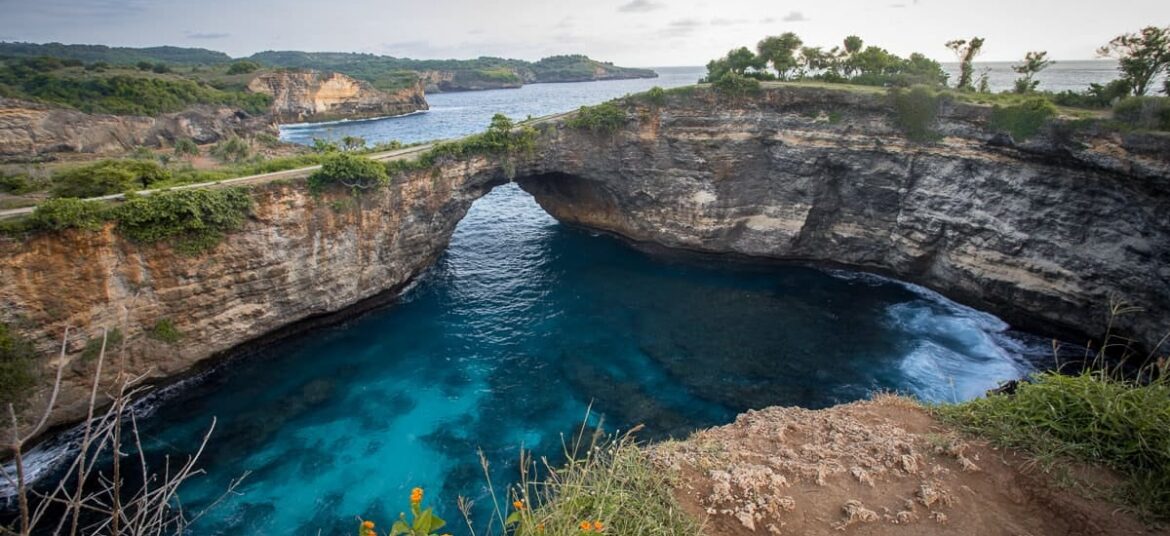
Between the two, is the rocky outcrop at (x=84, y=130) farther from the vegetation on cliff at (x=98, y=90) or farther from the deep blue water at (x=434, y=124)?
the deep blue water at (x=434, y=124)

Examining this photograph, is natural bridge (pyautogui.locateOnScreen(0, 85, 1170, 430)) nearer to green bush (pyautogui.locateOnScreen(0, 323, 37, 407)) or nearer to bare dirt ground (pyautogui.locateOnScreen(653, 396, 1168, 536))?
green bush (pyautogui.locateOnScreen(0, 323, 37, 407))

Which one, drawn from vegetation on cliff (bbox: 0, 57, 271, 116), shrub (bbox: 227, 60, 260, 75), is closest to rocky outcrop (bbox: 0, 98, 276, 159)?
vegetation on cliff (bbox: 0, 57, 271, 116)

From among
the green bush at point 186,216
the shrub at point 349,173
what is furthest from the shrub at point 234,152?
the green bush at point 186,216

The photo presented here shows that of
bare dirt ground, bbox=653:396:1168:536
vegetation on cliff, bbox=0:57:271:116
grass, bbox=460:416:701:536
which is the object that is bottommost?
bare dirt ground, bbox=653:396:1168:536

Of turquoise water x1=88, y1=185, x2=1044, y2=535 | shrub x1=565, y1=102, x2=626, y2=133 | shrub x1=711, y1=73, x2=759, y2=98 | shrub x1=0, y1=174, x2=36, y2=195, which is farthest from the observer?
shrub x1=565, y1=102, x2=626, y2=133

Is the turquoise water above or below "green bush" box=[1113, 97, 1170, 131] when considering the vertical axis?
below

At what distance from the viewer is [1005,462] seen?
10164 millimetres

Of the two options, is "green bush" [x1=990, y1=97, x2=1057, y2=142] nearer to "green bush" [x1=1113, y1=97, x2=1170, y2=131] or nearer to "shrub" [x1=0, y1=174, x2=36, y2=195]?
"green bush" [x1=1113, y1=97, x2=1170, y2=131]

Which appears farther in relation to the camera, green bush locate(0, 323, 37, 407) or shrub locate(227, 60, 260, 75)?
shrub locate(227, 60, 260, 75)

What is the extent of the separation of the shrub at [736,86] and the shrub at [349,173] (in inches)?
837

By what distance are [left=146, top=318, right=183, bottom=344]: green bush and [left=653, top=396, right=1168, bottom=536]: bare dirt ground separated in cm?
2446

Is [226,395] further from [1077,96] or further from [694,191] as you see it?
[1077,96]

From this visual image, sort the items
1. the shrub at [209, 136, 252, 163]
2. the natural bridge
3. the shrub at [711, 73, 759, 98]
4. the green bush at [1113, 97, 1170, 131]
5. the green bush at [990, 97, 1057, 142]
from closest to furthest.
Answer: the natural bridge < the green bush at [1113, 97, 1170, 131] < the green bush at [990, 97, 1057, 142] < the shrub at [711, 73, 759, 98] < the shrub at [209, 136, 252, 163]

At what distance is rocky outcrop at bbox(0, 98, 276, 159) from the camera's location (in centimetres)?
5056
